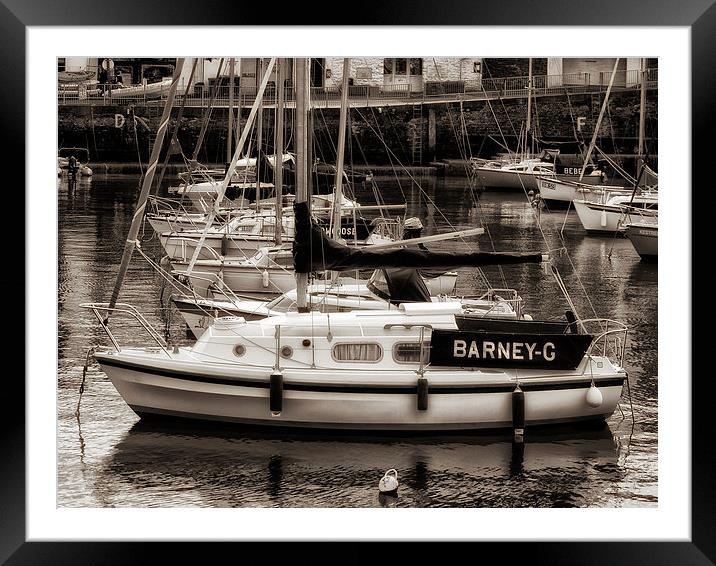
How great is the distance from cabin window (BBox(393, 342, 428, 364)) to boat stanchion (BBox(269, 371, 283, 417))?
1573 mm

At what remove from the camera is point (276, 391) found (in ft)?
51.4

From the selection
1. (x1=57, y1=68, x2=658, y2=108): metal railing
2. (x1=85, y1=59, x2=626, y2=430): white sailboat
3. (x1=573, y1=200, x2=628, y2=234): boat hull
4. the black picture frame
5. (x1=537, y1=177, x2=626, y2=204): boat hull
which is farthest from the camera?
(x1=57, y1=68, x2=658, y2=108): metal railing

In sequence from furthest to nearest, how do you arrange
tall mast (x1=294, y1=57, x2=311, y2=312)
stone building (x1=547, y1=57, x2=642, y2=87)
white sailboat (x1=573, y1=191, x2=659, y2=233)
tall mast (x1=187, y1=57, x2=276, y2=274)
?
stone building (x1=547, y1=57, x2=642, y2=87) → white sailboat (x1=573, y1=191, x2=659, y2=233) → tall mast (x1=187, y1=57, x2=276, y2=274) → tall mast (x1=294, y1=57, x2=311, y2=312)

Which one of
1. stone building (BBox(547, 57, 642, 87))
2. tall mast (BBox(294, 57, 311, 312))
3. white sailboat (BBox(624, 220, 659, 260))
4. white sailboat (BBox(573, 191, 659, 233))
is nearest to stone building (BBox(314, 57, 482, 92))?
stone building (BBox(547, 57, 642, 87))

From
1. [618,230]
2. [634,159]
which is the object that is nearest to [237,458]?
[618,230]

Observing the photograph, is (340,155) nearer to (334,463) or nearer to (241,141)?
(241,141)

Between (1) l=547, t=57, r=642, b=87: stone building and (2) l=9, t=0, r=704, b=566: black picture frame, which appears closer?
(2) l=9, t=0, r=704, b=566: black picture frame

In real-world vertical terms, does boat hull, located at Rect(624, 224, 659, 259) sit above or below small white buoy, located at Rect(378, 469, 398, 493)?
above

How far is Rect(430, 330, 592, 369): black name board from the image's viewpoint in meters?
15.7

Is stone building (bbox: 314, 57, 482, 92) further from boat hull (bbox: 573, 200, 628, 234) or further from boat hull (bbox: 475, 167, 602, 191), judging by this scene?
boat hull (bbox: 573, 200, 628, 234)

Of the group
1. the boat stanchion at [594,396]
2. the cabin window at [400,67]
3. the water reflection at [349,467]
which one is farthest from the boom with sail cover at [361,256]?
the cabin window at [400,67]
